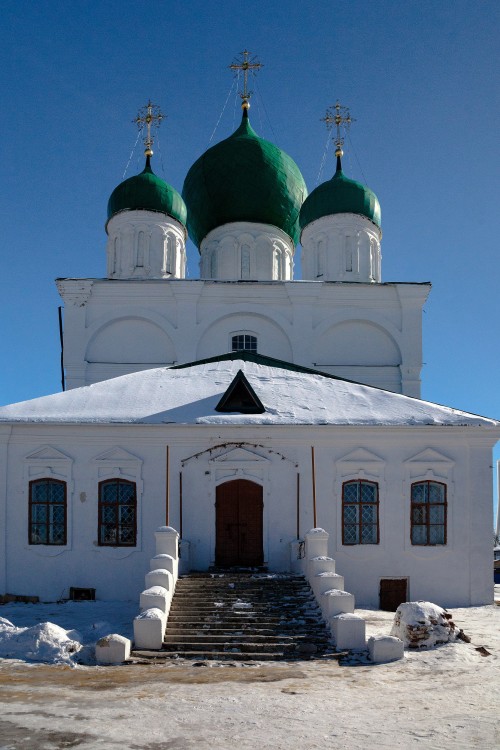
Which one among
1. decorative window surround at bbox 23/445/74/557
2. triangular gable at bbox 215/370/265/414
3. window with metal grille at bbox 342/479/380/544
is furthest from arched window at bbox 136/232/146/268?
window with metal grille at bbox 342/479/380/544

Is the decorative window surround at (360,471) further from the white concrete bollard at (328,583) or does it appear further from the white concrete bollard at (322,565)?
the white concrete bollard at (328,583)

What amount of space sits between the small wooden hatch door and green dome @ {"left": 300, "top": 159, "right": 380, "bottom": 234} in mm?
14719

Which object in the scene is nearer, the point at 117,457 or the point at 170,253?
the point at 117,457

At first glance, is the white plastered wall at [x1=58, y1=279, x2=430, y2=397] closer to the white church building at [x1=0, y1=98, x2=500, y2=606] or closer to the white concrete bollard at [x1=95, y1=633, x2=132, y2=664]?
the white church building at [x1=0, y1=98, x2=500, y2=606]

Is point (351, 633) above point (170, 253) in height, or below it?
below

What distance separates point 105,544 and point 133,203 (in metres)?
14.4

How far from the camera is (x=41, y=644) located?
1076 centimetres

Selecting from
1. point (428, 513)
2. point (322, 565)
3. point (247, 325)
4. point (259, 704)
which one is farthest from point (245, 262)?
point (259, 704)

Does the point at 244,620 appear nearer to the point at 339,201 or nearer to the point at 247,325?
the point at 247,325

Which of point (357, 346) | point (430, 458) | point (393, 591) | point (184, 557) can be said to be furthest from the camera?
point (357, 346)

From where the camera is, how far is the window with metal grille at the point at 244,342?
82.1 feet

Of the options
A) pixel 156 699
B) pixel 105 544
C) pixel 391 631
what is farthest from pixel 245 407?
pixel 156 699

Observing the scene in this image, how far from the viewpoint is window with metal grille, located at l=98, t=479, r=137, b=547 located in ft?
50.4

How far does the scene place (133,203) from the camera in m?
26.4
